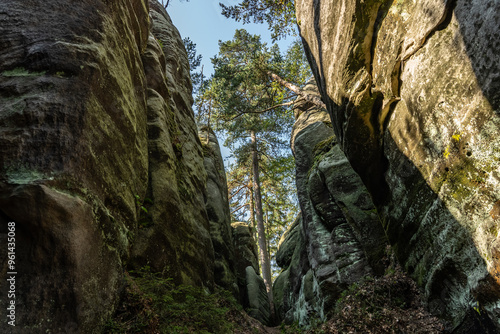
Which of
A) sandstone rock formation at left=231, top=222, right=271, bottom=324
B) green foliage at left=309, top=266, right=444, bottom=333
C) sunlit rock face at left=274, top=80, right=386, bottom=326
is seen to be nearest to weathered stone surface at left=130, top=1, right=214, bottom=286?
green foliage at left=309, top=266, right=444, bottom=333

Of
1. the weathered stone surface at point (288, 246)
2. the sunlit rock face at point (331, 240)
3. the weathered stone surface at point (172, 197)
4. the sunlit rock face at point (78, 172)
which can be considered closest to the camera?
the sunlit rock face at point (78, 172)

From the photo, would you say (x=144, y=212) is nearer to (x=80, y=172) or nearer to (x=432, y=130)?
(x=80, y=172)

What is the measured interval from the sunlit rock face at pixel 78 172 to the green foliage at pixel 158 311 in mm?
265

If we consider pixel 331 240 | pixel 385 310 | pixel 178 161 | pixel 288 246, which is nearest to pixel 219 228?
pixel 178 161

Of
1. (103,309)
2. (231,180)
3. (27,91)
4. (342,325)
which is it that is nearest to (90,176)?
(27,91)

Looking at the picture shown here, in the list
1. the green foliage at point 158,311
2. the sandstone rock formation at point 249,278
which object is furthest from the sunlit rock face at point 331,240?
the green foliage at point 158,311

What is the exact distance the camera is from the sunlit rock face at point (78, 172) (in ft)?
11.7

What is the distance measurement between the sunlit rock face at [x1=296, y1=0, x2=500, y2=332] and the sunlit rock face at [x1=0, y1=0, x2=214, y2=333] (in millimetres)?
5280

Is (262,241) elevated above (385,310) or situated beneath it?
elevated above

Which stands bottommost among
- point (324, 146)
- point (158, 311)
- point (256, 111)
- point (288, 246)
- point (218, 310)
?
point (218, 310)

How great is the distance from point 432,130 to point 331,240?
6.24 meters

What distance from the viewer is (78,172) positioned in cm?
435

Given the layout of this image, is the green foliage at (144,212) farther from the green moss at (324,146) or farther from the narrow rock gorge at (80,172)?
the green moss at (324,146)

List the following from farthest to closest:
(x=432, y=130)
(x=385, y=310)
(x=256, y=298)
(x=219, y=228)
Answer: (x=256, y=298)
(x=219, y=228)
(x=385, y=310)
(x=432, y=130)
